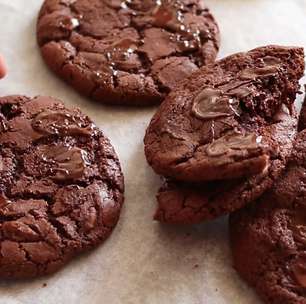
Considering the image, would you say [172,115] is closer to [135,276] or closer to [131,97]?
[131,97]

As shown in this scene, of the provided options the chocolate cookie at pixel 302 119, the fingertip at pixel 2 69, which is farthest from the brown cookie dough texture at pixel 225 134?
the fingertip at pixel 2 69

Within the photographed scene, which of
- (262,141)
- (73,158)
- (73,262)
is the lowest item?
(73,262)

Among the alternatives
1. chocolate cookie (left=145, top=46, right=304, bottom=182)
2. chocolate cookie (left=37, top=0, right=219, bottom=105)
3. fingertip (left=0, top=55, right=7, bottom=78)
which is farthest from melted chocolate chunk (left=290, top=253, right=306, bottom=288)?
fingertip (left=0, top=55, right=7, bottom=78)

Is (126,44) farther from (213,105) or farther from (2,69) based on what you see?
(213,105)

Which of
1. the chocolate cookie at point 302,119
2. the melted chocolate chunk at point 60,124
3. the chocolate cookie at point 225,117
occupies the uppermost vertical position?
the chocolate cookie at point 225,117

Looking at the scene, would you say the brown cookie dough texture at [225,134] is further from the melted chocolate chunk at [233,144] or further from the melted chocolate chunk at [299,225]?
the melted chocolate chunk at [299,225]

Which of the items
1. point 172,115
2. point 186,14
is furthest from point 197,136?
point 186,14

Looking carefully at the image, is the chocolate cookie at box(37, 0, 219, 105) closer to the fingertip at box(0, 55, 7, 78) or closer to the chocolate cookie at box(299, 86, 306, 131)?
the fingertip at box(0, 55, 7, 78)
